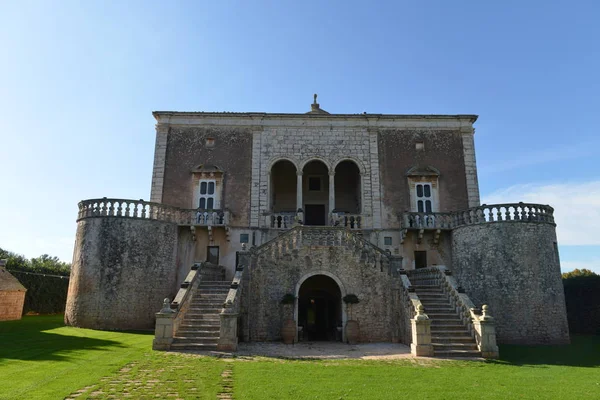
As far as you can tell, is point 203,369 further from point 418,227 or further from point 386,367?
point 418,227

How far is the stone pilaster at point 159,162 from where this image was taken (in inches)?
1036

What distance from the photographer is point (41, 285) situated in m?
33.4

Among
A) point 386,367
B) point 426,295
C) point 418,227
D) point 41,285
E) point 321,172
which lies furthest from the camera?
point 41,285

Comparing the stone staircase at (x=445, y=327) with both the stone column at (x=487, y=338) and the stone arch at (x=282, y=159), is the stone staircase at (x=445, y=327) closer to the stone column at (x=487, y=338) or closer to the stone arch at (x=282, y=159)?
the stone column at (x=487, y=338)

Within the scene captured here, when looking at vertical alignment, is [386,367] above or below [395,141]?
below

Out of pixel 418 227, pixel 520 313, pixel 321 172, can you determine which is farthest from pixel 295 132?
pixel 520 313

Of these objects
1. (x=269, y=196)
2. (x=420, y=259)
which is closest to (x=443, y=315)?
(x=420, y=259)

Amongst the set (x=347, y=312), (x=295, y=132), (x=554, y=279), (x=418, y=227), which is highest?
(x=295, y=132)

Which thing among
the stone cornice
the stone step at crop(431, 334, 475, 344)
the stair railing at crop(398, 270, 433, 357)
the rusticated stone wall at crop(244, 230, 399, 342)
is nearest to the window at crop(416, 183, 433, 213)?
the stone cornice

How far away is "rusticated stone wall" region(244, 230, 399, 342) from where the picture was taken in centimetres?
1952

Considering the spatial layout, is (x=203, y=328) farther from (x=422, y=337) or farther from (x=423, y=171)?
(x=423, y=171)

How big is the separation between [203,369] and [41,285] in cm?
2754

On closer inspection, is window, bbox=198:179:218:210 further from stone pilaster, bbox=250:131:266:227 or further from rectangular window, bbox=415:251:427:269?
rectangular window, bbox=415:251:427:269

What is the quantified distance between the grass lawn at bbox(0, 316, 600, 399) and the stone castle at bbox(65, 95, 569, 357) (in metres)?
2.35
